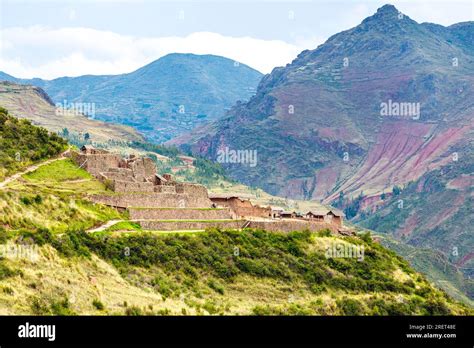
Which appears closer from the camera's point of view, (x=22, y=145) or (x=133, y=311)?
(x=133, y=311)

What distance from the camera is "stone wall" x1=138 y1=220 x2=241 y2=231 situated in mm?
62656

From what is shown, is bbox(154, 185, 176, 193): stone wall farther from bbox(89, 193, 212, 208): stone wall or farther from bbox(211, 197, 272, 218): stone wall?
bbox(211, 197, 272, 218): stone wall

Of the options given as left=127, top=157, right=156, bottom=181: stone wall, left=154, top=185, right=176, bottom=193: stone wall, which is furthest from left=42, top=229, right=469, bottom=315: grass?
left=127, top=157, right=156, bottom=181: stone wall

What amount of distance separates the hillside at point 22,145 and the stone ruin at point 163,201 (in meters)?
2.57

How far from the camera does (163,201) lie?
67.8 m

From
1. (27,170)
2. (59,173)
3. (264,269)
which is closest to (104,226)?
(59,173)

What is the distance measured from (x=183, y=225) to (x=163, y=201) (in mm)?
3294

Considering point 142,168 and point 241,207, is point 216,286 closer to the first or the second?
point 142,168

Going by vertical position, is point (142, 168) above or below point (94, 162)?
below

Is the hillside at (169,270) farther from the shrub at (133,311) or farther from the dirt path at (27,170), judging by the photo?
the dirt path at (27,170)

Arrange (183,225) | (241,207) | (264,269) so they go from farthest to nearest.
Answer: (241,207) → (183,225) → (264,269)

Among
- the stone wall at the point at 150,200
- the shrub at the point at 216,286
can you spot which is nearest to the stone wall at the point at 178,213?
the stone wall at the point at 150,200

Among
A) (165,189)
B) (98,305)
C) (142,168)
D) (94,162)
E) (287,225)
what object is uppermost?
(94,162)
